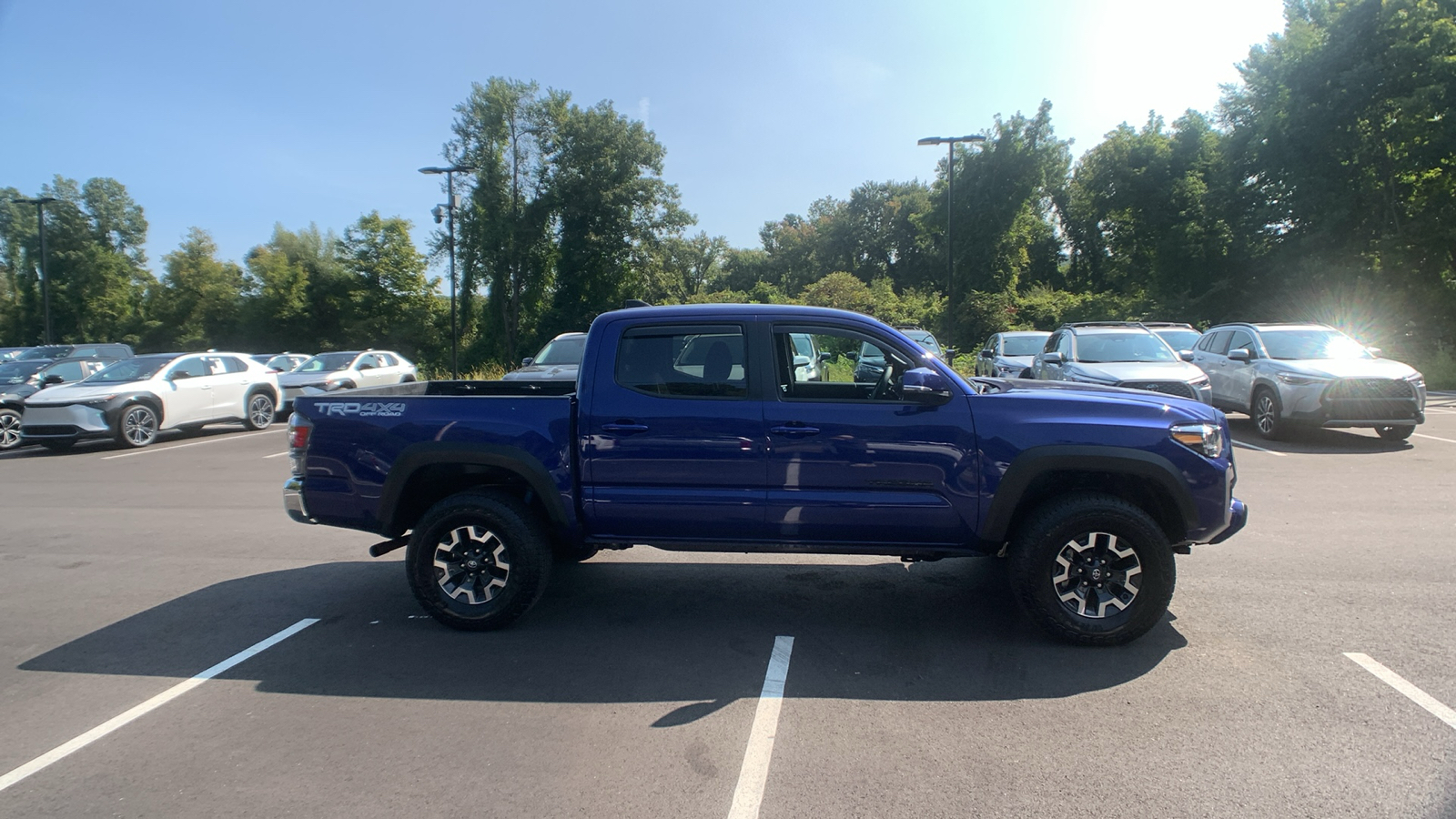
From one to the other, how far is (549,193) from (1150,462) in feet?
149

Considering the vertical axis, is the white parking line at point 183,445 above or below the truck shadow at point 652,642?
above

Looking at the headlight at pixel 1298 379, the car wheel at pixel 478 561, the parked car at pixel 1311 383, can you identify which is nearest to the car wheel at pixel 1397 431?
the parked car at pixel 1311 383

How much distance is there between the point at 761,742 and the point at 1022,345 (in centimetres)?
1740

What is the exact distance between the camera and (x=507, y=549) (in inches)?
194

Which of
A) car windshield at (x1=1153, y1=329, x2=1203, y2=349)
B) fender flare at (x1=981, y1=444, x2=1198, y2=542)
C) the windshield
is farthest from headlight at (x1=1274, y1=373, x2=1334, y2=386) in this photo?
the windshield

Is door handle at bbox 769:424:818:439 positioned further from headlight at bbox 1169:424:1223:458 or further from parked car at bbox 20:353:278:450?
parked car at bbox 20:353:278:450

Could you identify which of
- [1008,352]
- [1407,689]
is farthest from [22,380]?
[1407,689]

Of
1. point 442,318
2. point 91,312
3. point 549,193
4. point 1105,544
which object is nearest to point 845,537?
point 1105,544

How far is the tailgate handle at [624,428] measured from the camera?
477 centimetres

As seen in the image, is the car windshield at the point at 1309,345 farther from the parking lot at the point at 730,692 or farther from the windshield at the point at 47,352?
the windshield at the point at 47,352

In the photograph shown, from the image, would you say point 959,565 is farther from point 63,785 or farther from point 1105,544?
point 63,785

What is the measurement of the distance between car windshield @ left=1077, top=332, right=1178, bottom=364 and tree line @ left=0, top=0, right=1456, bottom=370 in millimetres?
16205

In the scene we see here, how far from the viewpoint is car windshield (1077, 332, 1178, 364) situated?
1260cm

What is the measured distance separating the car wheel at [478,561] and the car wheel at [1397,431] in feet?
41.5
